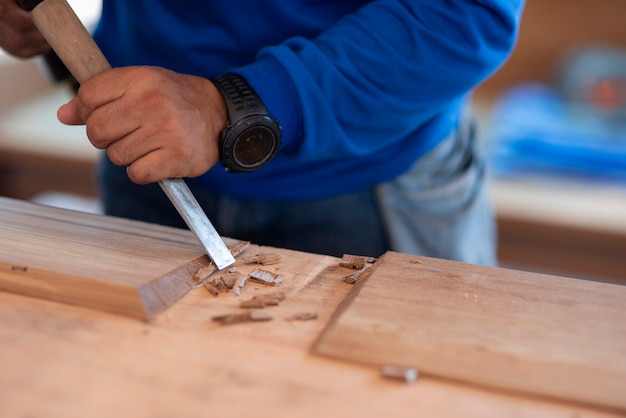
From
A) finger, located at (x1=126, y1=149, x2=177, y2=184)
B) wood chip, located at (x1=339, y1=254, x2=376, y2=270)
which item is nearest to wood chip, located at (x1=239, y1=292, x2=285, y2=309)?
wood chip, located at (x1=339, y1=254, x2=376, y2=270)

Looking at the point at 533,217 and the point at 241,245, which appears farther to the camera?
the point at 533,217

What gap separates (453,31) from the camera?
1.04 metres

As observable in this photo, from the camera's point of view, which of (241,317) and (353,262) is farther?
(353,262)

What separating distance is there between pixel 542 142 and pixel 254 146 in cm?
169

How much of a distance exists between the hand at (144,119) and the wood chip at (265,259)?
13 centimetres

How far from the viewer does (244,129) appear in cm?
91

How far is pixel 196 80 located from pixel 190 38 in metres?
0.29

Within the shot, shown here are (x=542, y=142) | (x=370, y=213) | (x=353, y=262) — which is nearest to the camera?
(x=353, y=262)

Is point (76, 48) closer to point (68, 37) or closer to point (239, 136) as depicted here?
point (68, 37)

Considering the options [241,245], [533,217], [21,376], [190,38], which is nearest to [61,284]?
[21,376]

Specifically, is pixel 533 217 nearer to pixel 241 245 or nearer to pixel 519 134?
pixel 519 134

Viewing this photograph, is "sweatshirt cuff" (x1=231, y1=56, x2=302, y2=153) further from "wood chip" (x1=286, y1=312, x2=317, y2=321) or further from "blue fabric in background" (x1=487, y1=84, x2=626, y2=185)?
"blue fabric in background" (x1=487, y1=84, x2=626, y2=185)

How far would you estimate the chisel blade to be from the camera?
806mm

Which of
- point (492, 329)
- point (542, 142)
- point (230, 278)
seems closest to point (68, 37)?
point (230, 278)
